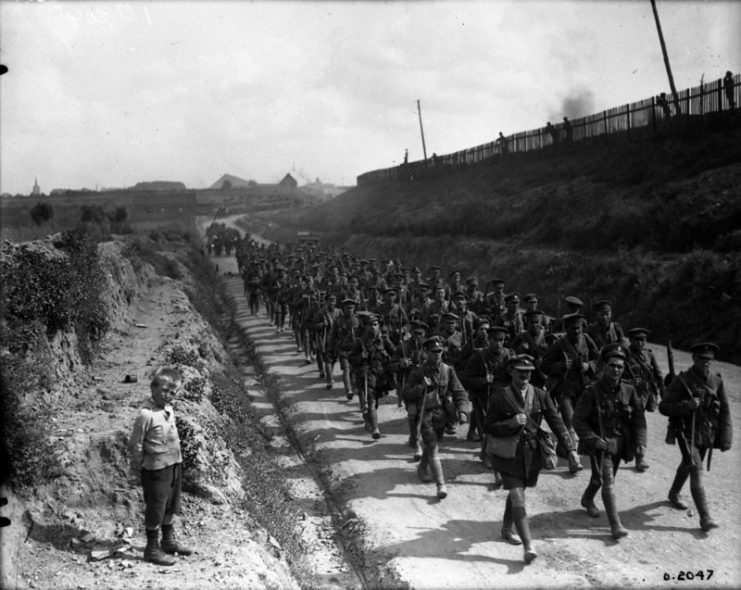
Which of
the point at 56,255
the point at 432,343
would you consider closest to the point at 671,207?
the point at 432,343

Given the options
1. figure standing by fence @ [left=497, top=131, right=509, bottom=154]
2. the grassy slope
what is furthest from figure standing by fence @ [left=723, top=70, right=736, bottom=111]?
figure standing by fence @ [left=497, top=131, right=509, bottom=154]

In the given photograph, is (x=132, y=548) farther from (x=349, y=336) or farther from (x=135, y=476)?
(x=349, y=336)

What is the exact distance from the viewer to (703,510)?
253 inches

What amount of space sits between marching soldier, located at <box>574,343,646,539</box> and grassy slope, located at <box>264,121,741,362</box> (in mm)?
7904

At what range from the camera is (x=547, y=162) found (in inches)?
1265

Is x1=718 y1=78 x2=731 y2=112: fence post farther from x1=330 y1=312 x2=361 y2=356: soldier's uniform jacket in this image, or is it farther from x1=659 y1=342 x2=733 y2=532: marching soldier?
x1=659 y1=342 x2=733 y2=532: marching soldier

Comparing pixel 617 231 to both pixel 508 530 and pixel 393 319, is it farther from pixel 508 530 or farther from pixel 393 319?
pixel 508 530

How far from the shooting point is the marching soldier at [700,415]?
6.50 meters

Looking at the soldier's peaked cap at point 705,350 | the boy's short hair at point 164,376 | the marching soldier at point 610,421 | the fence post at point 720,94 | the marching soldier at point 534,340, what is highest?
the fence post at point 720,94

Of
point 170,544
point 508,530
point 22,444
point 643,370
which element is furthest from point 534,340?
point 22,444

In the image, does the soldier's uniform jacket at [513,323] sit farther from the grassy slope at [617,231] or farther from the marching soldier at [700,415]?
the grassy slope at [617,231]

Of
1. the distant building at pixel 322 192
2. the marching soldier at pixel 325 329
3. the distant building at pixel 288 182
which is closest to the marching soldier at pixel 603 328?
the marching soldier at pixel 325 329

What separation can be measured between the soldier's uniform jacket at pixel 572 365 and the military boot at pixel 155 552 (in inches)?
217

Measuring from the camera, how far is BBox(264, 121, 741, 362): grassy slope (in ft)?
49.4
